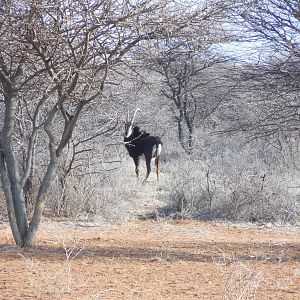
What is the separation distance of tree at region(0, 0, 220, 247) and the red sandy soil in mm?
967

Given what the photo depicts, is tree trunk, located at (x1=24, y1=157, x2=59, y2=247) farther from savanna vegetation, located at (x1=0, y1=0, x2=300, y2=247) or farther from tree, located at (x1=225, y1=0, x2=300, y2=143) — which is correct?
tree, located at (x1=225, y1=0, x2=300, y2=143)

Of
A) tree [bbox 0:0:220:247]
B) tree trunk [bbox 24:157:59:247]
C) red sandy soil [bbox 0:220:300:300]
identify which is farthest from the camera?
tree trunk [bbox 24:157:59:247]

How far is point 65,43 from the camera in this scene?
24.4ft

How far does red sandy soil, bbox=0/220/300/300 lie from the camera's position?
20.1 feet

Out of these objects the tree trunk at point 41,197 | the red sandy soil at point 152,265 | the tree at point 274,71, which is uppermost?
the tree at point 274,71

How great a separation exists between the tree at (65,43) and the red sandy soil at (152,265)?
3.17 feet

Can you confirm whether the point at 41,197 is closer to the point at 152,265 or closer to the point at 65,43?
the point at 152,265

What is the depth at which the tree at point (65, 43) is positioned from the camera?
701 cm

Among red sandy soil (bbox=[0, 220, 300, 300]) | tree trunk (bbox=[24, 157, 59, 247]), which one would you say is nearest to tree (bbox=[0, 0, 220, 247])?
tree trunk (bbox=[24, 157, 59, 247])

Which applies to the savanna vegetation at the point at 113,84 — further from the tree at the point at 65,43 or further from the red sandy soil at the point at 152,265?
the red sandy soil at the point at 152,265

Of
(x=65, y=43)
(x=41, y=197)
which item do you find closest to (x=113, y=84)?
(x=65, y=43)

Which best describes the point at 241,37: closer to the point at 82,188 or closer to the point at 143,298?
the point at 143,298

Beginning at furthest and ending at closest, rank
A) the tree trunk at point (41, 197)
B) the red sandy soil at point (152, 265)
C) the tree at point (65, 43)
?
1. the tree trunk at point (41, 197)
2. the tree at point (65, 43)
3. the red sandy soil at point (152, 265)

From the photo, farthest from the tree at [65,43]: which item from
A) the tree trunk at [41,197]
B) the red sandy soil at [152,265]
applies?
the red sandy soil at [152,265]
